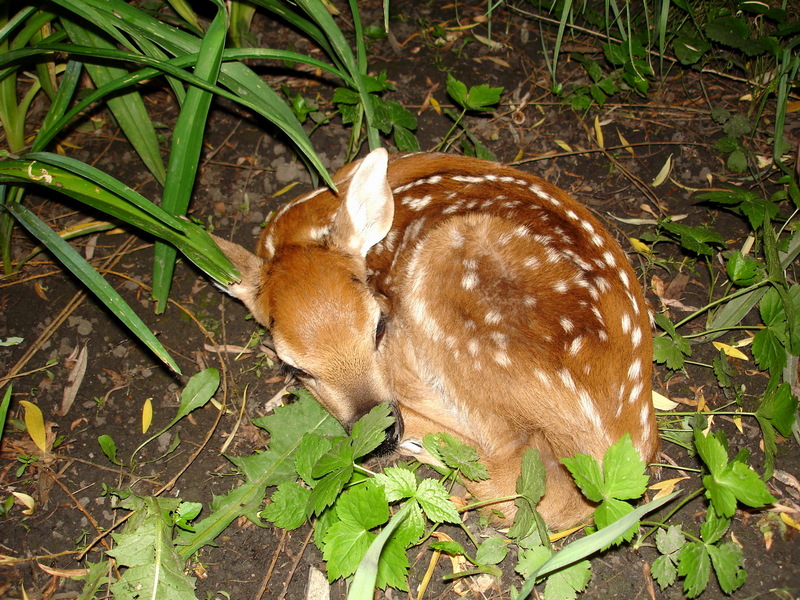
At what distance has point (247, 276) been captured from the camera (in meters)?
2.67

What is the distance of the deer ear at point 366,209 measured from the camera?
2.52m

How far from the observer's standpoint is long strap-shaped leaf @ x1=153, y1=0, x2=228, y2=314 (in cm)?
241

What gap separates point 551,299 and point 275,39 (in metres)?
2.53

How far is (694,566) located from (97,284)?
2.27 m

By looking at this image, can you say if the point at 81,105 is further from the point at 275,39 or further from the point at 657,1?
the point at 657,1

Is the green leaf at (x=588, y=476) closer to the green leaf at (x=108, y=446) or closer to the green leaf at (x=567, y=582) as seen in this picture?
the green leaf at (x=567, y=582)

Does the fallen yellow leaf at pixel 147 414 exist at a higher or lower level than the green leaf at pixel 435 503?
lower

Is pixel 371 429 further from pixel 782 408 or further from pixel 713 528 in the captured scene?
pixel 782 408

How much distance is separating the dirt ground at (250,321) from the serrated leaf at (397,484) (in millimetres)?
485

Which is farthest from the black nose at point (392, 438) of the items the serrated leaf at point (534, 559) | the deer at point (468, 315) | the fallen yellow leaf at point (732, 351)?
the fallen yellow leaf at point (732, 351)

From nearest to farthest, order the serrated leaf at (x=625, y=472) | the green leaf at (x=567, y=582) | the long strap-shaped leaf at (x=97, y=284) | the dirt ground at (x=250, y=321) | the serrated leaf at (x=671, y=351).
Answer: the serrated leaf at (x=625, y=472), the long strap-shaped leaf at (x=97, y=284), the green leaf at (x=567, y=582), the dirt ground at (x=250, y=321), the serrated leaf at (x=671, y=351)

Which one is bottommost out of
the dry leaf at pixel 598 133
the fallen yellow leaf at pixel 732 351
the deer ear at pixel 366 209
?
the fallen yellow leaf at pixel 732 351

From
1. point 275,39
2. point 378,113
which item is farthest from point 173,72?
point 275,39

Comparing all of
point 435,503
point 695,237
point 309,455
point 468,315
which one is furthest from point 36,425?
point 695,237
